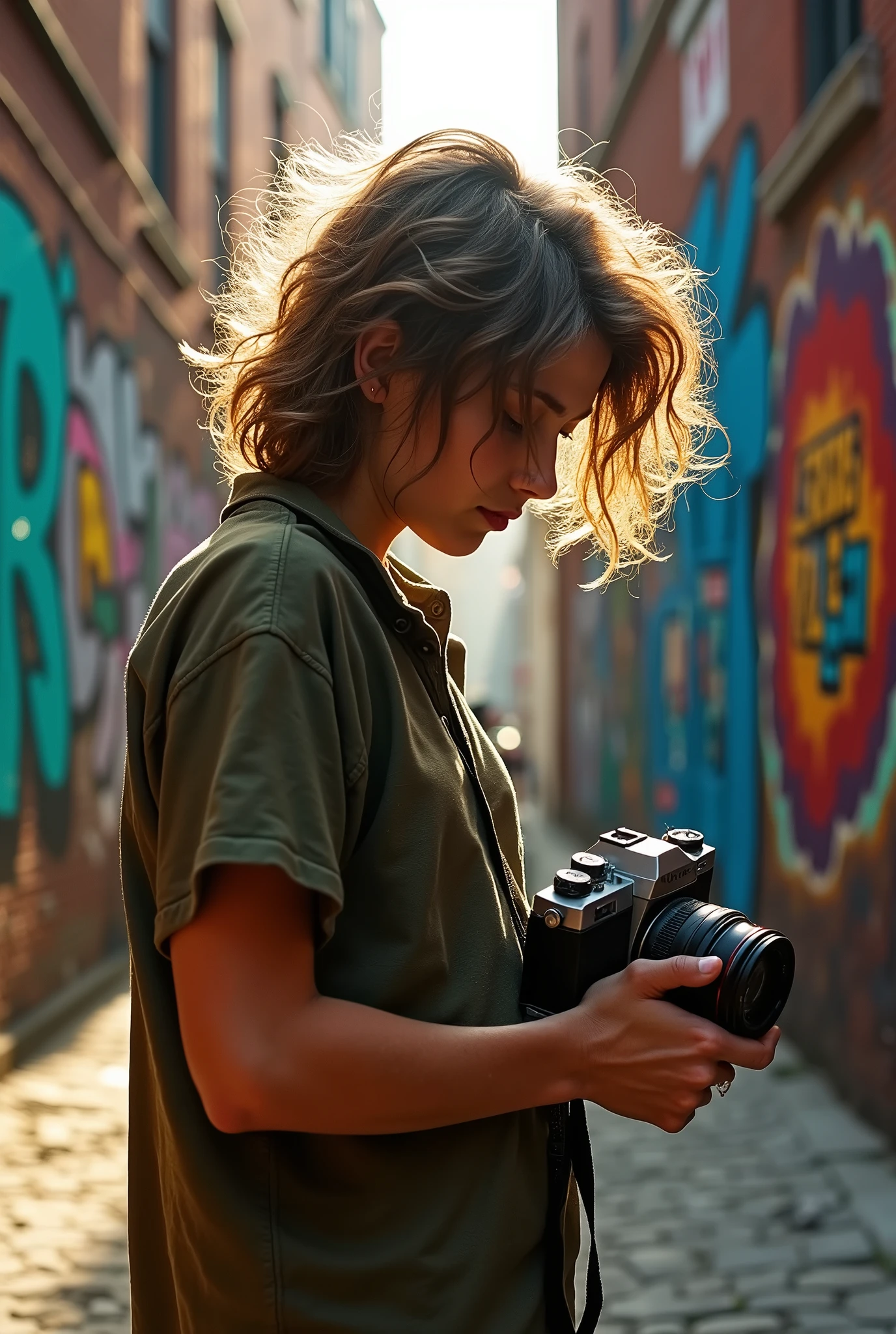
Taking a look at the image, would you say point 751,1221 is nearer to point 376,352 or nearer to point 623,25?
point 376,352

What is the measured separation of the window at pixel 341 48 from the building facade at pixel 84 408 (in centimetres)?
731

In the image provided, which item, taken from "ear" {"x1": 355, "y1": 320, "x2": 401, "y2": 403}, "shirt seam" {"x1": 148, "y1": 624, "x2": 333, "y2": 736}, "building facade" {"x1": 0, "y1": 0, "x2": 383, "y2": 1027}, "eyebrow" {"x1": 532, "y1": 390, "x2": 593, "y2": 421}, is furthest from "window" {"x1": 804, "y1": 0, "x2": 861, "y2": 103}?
"shirt seam" {"x1": 148, "y1": 624, "x2": 333, "y2": 736}

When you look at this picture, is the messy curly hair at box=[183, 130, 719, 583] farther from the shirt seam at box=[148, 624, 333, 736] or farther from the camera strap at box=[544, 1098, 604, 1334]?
the camera strap at box=[544, 1098, 604, 1334]

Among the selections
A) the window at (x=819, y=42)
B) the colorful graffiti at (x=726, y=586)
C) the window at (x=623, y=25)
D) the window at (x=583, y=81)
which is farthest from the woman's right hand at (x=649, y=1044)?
the window at (x=583, y=81)

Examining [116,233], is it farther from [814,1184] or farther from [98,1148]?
[814,1184]

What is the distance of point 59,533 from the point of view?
6.19m

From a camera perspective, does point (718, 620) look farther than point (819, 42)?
Yes

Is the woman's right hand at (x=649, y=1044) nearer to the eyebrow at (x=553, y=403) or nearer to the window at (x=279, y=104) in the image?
the eyebrow at (x=553, y=403)

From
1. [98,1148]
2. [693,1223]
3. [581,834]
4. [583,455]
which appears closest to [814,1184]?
[693,1223]

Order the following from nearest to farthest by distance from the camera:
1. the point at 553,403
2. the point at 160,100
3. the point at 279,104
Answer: the point at 553,403 < the point at 160,100 < the point at 279,104

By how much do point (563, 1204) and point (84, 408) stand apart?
6.04m

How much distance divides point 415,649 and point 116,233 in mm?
Answer: 6886

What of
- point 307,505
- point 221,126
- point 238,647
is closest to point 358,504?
point 307,505

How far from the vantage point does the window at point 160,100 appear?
9.09 m
